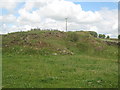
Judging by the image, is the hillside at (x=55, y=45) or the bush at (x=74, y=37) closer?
the hillside at (x=55, y=45)

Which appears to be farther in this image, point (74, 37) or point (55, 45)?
point (74, 37)

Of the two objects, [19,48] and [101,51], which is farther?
[101,51]

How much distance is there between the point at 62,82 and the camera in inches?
516

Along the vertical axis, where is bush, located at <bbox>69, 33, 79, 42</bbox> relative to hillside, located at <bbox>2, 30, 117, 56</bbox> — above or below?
above

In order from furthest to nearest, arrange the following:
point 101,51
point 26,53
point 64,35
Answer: point 64,35
point 101,51
point 26,53

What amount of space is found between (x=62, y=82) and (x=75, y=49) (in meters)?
23.3

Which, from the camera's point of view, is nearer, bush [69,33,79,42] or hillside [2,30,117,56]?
hillside [2,30,117,56]

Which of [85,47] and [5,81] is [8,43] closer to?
[85,47]

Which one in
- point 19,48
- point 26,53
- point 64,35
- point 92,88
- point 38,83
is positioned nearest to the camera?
point 92,88

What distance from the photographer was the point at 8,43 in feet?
121

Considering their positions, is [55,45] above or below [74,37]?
below

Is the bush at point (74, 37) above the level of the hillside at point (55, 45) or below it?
above

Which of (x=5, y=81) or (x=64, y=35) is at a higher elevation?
(x=64, y=35)

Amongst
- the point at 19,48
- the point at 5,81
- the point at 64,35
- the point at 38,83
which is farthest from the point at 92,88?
the point at 64,35
